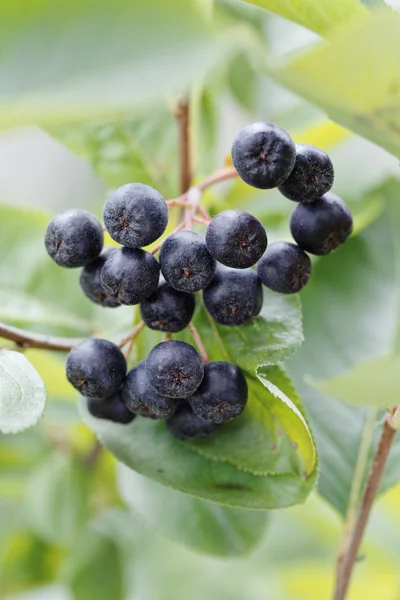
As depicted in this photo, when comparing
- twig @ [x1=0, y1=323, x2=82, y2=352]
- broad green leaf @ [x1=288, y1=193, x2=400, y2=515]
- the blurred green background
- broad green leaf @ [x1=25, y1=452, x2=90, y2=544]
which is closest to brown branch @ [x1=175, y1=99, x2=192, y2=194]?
the blurred green background

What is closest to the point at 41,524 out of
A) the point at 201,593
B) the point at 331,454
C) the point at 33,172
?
the point at 201,593

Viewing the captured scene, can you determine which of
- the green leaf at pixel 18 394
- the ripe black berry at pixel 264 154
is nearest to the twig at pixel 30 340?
the green leaf at pixel 18 394

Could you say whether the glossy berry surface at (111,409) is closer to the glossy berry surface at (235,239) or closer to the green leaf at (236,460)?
the green leaf at (236,460)

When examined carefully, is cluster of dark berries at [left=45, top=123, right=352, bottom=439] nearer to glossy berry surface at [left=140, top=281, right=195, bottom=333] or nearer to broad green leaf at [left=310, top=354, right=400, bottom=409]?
glossy berry surface at [left=140, top=281, right=195, bottom=333]

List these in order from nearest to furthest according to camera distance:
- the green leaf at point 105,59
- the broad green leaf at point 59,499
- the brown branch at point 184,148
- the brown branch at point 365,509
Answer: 1. the green leaf at point 105,59
2. the brown branch at point 365,509
3. the brown branch at point 184,148
4. the broad green leaf at point 59,499

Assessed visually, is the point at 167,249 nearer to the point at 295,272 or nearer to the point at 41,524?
the point at 295,272

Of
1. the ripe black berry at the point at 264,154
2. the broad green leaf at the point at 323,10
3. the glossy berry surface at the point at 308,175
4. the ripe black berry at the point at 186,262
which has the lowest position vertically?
the ripe black berry at the point at 186,262

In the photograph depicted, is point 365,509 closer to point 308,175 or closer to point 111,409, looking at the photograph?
point 111,409
